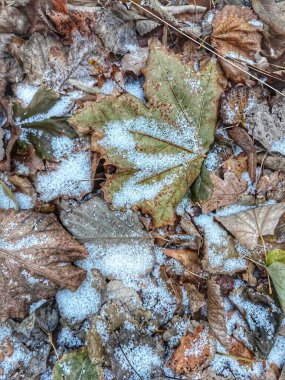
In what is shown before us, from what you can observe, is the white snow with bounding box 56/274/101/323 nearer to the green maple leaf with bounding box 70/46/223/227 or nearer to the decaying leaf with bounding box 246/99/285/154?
the green maple leaf with bounding box 70/46/223/227

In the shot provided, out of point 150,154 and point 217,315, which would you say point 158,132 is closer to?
point 150,154

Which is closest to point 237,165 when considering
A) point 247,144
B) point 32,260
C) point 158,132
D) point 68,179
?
point 247,144

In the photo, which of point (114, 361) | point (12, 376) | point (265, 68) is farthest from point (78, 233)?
point (265, 68)

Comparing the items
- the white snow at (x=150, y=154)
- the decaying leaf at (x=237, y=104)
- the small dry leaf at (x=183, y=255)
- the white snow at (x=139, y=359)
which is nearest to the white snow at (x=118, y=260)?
the small dry leaf at (x=183, y=255)

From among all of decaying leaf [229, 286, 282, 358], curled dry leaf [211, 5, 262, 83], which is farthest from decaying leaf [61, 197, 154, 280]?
A: curled dry leaf [211, 5, 262, 83]

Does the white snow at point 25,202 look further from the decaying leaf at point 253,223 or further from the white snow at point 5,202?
the decaying leaf at point 253,223
